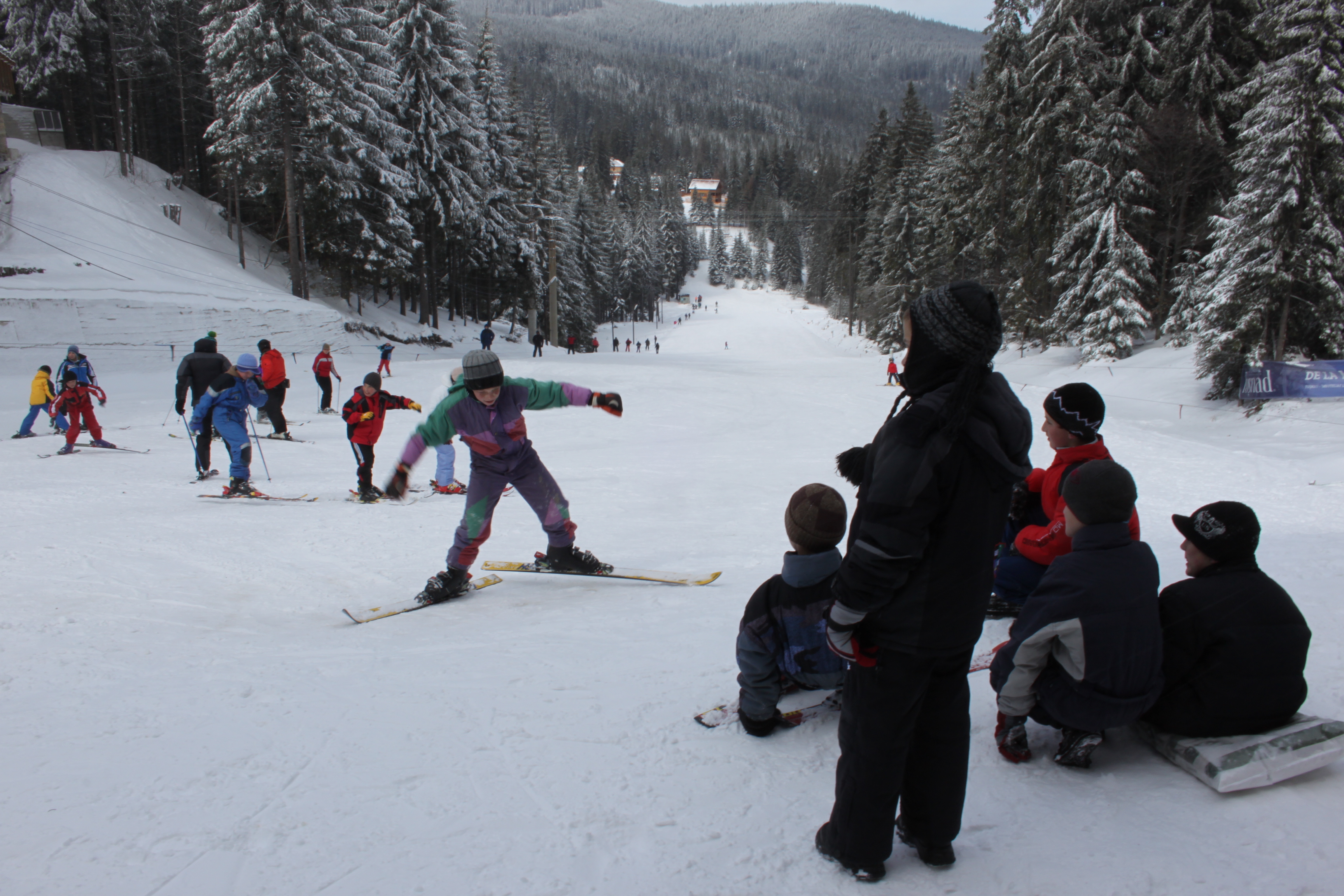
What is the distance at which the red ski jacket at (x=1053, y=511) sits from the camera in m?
3.53

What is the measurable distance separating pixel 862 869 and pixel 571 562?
13.4ft

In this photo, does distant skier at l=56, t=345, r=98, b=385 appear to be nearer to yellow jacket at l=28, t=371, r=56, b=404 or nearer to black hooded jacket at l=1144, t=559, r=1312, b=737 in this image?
yellow jacket at l=28, t=371, r=56, b=404

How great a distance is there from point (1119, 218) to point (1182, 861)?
917 inches

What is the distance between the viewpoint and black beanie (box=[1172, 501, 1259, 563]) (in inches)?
104

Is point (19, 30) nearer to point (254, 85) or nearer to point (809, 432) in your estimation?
point (254, 85)

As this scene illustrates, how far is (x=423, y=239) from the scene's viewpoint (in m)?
32.9

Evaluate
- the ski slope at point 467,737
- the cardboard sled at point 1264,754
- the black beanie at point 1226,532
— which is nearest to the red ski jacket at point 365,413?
the ski slope at point 467,737

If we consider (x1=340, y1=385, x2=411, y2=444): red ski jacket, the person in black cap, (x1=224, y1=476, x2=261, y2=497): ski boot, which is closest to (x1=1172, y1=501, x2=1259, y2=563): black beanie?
the person in black cap

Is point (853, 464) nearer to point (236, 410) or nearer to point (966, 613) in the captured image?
point (966, 613)

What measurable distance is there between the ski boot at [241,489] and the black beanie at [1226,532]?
32.1ft

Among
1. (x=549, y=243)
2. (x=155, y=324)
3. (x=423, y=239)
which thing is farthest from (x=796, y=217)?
(x=155, y=324)

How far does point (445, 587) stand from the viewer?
5.54 meters

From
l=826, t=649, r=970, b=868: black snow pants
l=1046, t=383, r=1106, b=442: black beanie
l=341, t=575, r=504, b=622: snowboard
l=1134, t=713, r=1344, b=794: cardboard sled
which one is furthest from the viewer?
l=341, t=575, r=504, b=622: snowboard

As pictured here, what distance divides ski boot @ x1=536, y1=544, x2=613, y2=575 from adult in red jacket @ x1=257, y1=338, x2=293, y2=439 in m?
9.73
